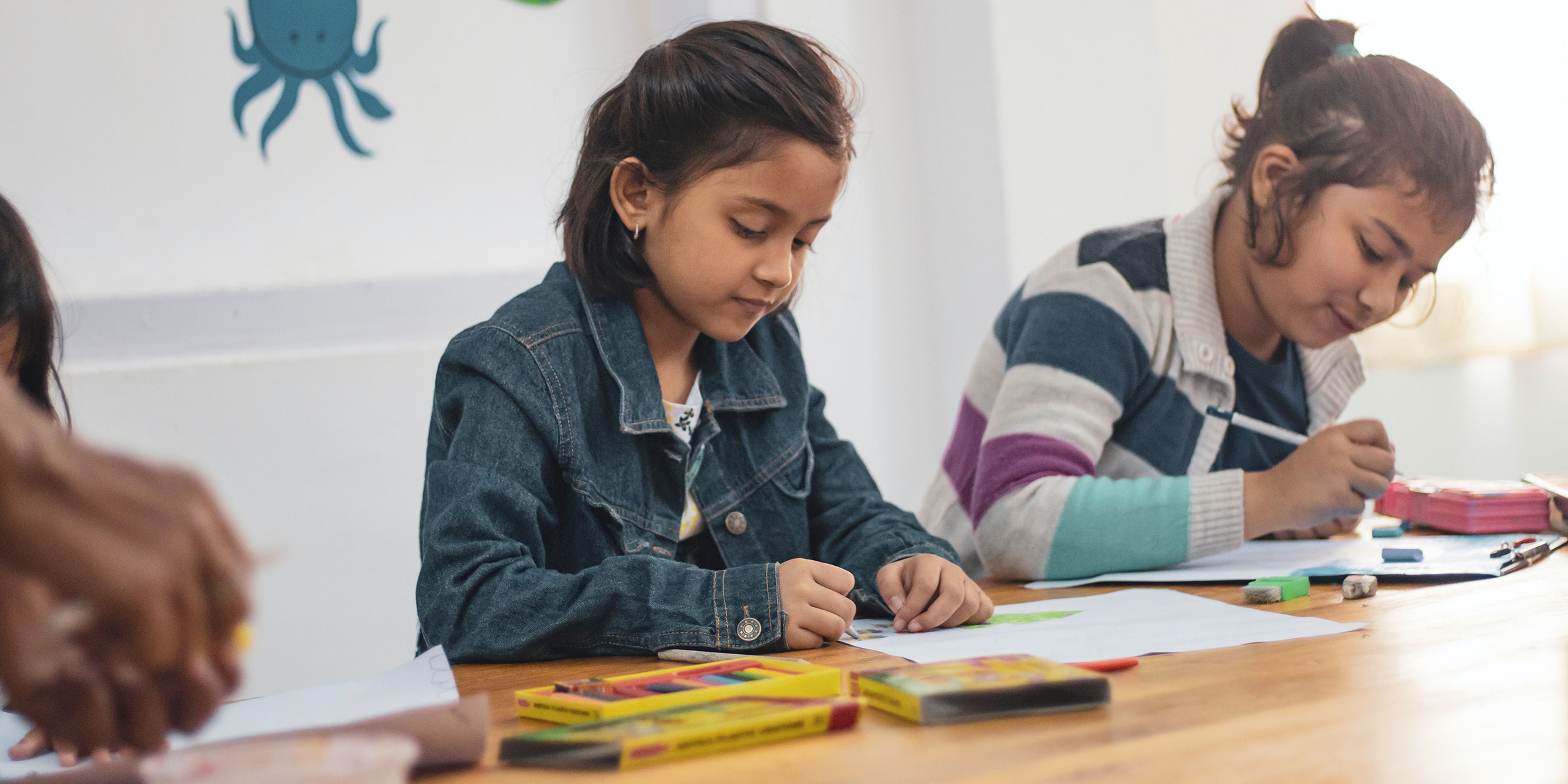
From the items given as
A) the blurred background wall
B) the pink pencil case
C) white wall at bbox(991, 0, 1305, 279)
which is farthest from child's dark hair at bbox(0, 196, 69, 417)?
white wall at bbox(991, 0, 1305, 279)

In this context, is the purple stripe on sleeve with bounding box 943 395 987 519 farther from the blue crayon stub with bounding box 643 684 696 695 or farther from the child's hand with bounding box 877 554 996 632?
the blue crayon stub with bounding box 643 684 696 695

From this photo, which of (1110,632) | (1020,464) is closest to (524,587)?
(1110,632)

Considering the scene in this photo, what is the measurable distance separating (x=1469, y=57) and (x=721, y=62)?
1.49m

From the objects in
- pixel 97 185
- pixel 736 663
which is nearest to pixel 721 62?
pixel 736 663

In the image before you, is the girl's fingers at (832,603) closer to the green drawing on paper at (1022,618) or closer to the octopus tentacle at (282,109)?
the green drawing on paper at (1022,618)

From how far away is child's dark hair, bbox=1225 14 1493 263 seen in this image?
1119 millimetres

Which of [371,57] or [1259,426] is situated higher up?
[371,57]

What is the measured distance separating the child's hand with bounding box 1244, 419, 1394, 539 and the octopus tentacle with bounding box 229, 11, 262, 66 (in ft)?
4.35

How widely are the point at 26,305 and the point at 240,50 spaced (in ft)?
2.48

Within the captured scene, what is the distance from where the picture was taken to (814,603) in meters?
0.75

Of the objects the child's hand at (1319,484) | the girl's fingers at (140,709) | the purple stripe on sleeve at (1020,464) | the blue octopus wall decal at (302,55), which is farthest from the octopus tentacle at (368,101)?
the girl's fingers at (140,709)

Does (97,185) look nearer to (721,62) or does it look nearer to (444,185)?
(444,185)

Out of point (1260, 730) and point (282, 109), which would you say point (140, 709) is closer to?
point (1260, 730)

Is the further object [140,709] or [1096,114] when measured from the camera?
[1096,114]
